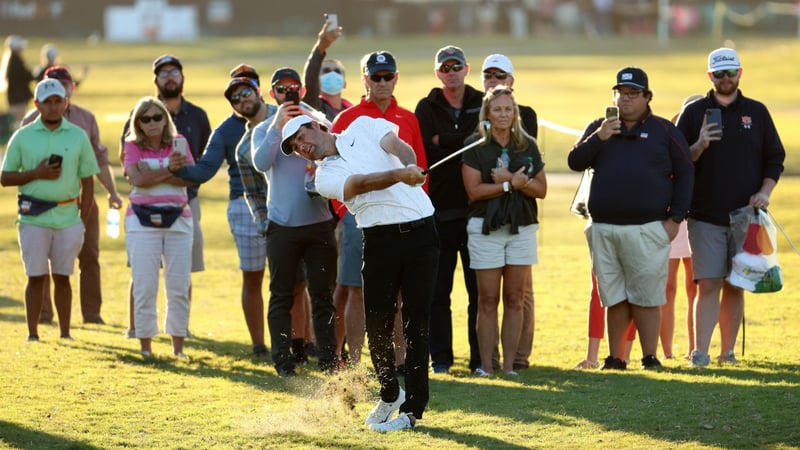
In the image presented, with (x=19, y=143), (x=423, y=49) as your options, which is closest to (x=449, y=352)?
(x=19, y=143)

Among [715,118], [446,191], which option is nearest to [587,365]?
[446,191]

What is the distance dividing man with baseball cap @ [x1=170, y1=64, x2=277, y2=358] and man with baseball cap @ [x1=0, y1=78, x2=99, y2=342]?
1.36 metres

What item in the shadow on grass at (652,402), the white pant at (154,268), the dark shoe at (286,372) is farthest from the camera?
the white pant at (154,268)

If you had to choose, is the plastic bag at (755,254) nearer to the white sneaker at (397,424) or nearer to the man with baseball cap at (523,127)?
the man with baseball cap at (523,127)

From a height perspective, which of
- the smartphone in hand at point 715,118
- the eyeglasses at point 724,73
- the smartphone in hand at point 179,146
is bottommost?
the smartphone in hand at point 179,146

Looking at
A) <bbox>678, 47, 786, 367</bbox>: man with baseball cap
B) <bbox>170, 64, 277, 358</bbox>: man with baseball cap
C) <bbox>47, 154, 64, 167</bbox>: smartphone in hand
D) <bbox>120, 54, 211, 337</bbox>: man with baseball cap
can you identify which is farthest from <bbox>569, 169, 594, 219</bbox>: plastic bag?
<bbox>47, 154, 64, 167</bbox>: smartphone in hand

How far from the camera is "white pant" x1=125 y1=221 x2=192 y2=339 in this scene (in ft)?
35.3

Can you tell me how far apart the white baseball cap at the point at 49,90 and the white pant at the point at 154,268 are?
4.53 feet

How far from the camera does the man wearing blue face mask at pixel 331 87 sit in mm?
11062

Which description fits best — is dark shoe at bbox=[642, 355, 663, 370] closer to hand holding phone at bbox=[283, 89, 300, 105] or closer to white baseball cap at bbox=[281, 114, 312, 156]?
hand holding phone at bbox=[283, 89, 300, 105]

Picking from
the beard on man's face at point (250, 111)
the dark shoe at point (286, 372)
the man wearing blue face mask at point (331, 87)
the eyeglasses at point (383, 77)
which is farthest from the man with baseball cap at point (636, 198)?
the beard on man's face at point (250, 111)

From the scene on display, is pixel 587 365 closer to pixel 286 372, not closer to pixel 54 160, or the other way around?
pixel 286 372

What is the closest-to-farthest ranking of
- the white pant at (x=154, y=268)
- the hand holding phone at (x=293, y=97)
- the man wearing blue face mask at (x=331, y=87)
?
the hand holding phone at (x=293, y=97)
the white pant at (x=154, y=268)
the man wearing blue face mask at (x=331, y=87)

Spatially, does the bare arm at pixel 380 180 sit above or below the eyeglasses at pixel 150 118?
below
